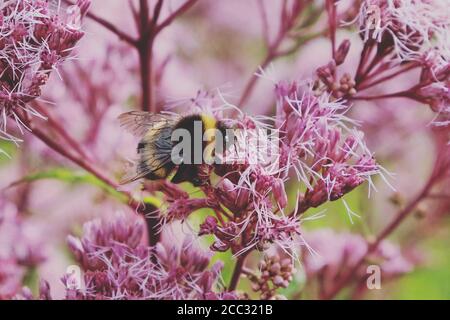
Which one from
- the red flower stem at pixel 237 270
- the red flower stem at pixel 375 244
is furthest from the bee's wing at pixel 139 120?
the red flower stem at pixel 375 244

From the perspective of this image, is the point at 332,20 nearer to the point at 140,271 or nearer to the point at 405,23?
the point at 405,23

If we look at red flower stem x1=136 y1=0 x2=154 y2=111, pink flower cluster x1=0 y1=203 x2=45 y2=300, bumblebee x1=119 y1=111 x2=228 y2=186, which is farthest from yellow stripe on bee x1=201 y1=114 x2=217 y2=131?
pink flower cluster x1=0 y1=203 x2=45 y2=300

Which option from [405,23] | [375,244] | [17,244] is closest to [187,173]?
[405,23]

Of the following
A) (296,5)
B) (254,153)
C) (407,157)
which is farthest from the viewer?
(407,157)

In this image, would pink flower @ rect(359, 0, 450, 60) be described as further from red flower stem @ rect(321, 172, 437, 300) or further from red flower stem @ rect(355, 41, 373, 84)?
red flower stem @ rect(321, 172, 437, 300)

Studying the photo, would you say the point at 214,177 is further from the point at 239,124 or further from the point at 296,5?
the point at 296,5

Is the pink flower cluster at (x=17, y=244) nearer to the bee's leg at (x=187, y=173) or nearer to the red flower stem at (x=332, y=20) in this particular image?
the bee's leg at (x=187, y=173)
